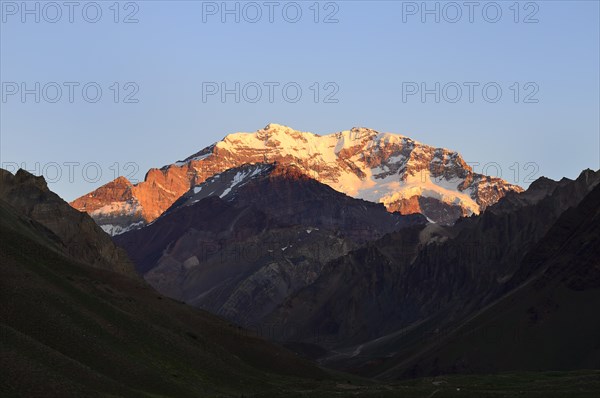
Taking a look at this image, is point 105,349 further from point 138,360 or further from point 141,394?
point 141,394

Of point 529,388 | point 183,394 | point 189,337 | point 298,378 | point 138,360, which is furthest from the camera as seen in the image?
point 298,378

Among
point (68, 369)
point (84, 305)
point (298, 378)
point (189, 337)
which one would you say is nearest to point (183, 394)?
point (68, 369)

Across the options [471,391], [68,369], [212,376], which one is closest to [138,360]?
[212,376]

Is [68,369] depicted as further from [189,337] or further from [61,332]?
[189,337]

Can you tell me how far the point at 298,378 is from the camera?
199750 millimetres

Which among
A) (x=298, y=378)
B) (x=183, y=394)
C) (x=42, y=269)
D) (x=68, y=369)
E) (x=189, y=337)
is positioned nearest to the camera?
(x=68, y=369)

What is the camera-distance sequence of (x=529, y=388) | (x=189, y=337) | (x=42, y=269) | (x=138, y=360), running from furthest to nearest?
(x=189, y=337)
(x=42, y=269)
(x=529, y=388)
(x=138, y=360)

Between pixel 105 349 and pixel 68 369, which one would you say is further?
pixel 105 349

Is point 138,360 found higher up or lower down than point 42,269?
lower down

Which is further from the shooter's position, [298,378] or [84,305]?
[298,378]

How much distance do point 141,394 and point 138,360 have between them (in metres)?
20.5

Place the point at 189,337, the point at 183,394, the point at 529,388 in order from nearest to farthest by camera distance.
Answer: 1. the point at 183,394
2. the point at 529,388
3. the point at 189,337

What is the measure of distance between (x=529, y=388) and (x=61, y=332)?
66022 mm

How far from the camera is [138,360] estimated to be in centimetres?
15038
